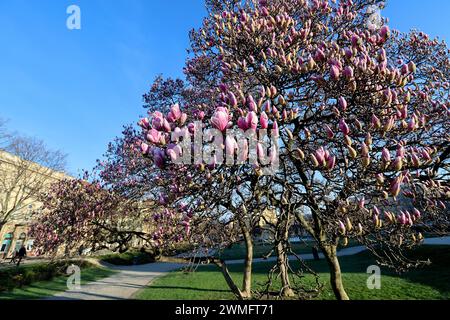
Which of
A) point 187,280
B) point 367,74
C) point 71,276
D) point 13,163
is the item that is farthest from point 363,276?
point 13,163

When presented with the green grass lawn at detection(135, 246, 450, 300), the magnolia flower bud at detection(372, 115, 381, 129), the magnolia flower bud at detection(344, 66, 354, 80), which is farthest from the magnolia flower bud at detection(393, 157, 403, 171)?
the green grass lawn at detection(135, 246, 450, 300)

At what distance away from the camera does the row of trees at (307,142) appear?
9.52ft

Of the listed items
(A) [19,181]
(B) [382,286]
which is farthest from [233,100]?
(A) [19,181]

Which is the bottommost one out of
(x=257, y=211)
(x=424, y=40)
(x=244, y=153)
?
(x=257, y=211)

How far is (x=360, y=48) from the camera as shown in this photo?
382 cm

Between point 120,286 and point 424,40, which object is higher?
point 424,40

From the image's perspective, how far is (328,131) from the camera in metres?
3.16

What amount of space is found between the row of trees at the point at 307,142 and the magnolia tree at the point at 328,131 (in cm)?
2

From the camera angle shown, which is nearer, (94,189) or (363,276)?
(94,189)

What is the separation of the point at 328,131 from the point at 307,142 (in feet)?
2.69
